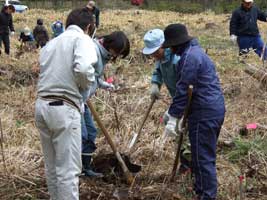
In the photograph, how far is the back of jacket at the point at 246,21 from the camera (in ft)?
29.0

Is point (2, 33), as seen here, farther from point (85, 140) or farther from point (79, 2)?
point (79, 2)

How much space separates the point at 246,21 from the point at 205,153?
543 cm

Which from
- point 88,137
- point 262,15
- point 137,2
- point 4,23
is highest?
point 262,15

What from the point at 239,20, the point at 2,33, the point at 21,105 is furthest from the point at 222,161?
the point at 2,33

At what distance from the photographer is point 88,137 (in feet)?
14.7

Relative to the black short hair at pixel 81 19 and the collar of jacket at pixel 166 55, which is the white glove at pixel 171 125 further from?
the black short hair at pixel 81 19

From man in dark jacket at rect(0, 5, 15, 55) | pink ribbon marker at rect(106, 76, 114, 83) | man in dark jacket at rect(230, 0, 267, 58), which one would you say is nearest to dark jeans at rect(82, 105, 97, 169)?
pink ribbon marker at rect(106, 76, 114, 83)

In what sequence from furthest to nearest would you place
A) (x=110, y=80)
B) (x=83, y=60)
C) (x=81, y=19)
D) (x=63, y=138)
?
(x=110, y=80) → (x=81, y=19) → (x=63, y=138) → (x=83, y=60)

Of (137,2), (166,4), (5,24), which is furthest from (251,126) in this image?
(137,2)

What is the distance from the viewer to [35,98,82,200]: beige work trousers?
336cm

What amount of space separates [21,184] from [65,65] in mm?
1395

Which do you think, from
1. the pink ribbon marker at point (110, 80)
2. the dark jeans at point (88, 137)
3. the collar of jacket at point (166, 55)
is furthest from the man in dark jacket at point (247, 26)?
the dark jeans at point (88, 137)

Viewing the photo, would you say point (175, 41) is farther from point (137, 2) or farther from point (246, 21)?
point (137, 2)

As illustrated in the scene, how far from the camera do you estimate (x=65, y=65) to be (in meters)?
3.34
